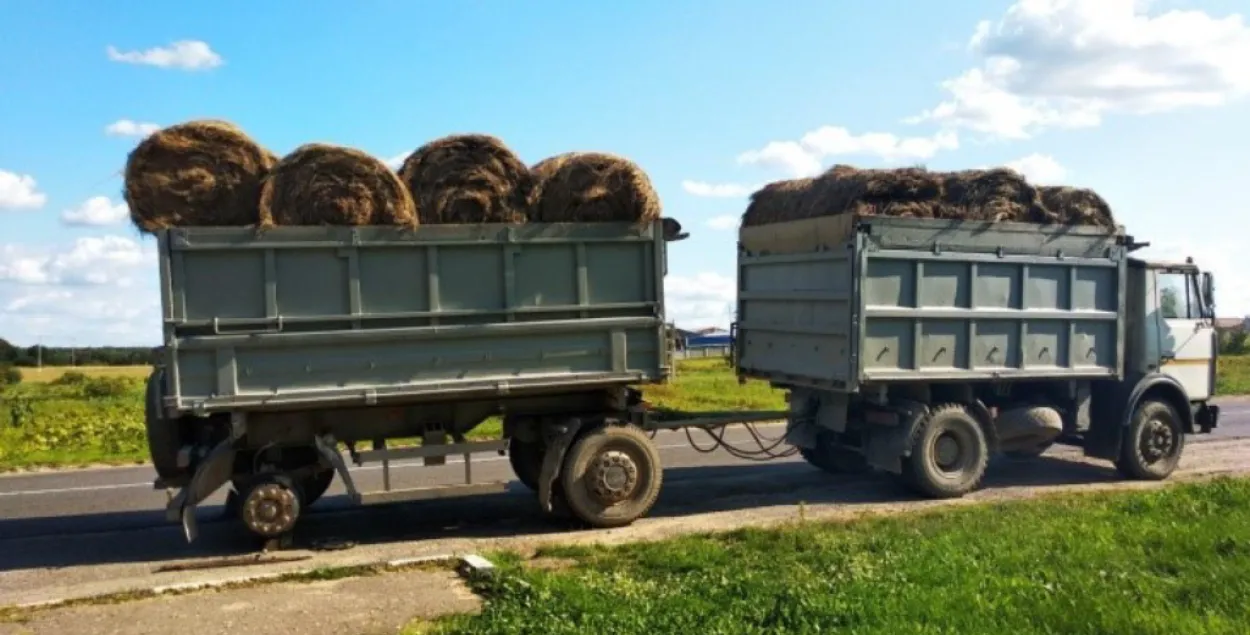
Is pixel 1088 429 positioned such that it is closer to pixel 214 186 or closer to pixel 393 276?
Answer: pixel 393 276

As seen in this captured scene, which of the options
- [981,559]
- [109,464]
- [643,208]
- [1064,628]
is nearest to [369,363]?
[643,208]

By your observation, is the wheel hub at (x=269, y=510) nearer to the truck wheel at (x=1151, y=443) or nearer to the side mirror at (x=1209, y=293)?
the truck wheel at (x=1151, y=443)

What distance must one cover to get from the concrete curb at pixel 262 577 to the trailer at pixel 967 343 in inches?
171

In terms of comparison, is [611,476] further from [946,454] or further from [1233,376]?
[1233,376]

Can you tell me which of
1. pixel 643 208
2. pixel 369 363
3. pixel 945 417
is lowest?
pixel 945 417

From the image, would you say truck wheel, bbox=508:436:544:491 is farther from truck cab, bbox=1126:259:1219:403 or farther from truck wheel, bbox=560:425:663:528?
truck cab, bbox=1126:259:1219:403

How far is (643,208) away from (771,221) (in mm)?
2986

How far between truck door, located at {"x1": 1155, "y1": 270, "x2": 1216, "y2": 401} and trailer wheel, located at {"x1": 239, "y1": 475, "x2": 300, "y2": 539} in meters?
9.34

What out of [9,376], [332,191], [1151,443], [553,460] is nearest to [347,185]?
[332,191]

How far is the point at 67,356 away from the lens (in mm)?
51312

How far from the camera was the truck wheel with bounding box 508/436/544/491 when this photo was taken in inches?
390

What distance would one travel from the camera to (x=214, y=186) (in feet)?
27.2

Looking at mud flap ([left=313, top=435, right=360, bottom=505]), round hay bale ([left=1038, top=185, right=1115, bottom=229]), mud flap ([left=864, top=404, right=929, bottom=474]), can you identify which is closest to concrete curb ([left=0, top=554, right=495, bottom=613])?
mud flap ([left=313, top=435, right=360, bottom=505])

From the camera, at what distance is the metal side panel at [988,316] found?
33.2 ft
